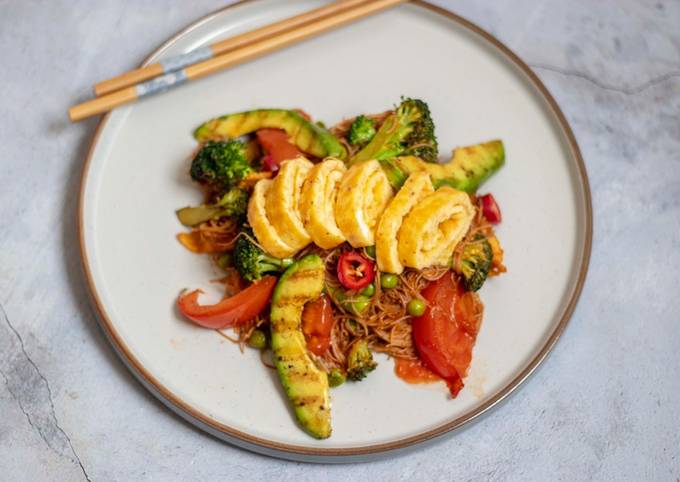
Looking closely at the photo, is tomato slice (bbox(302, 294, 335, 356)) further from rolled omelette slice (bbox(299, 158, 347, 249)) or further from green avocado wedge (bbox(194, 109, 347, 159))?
green avocado wedge (bbox(194, 109, 347, 159))

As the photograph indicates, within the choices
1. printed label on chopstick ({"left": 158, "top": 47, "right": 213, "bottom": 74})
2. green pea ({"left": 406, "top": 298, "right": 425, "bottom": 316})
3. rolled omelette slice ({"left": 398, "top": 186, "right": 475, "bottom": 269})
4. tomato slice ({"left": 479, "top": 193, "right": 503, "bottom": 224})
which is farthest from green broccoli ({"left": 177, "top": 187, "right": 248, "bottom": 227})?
tomato slice ({"left": 479, "top": 193, "right": 503, "bottom": 224})

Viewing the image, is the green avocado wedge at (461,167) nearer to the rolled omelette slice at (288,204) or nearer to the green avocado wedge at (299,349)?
the rolled omelette slice at (288,204)

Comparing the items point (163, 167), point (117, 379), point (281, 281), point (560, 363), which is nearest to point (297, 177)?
point (281, 281)

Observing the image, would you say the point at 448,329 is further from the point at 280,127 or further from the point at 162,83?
the point at 162,83

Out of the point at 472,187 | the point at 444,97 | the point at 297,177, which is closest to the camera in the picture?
the point at 297,177

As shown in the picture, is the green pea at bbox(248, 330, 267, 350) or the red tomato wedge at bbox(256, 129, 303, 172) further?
the red tomato wedge at bbox(256, 129, 303, 172)

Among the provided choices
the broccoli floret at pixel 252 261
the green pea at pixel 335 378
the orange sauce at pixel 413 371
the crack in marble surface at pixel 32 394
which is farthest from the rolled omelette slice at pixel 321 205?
the crack in marble surface at pixel 32 394

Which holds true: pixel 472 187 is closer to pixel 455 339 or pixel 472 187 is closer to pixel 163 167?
pixel 455 339

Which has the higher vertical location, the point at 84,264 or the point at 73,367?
the point at 84,264
